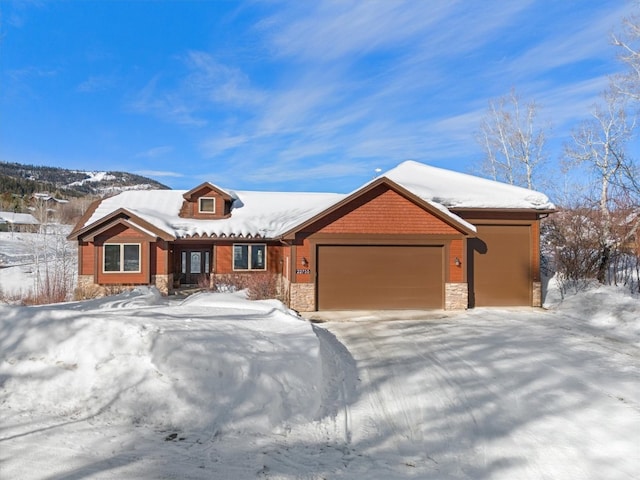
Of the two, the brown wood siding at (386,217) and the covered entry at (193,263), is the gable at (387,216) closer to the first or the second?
the brown wood siding at (386,217)

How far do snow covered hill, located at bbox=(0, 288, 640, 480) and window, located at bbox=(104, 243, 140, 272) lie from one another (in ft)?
38.4

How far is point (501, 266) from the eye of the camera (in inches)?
575

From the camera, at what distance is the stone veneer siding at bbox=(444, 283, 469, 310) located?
13.8 m

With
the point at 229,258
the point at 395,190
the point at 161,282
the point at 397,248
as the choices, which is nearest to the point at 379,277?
the point at 397,248

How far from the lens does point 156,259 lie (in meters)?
17.8

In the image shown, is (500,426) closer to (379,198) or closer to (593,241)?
(379,198)

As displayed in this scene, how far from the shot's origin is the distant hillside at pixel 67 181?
92.4 meters

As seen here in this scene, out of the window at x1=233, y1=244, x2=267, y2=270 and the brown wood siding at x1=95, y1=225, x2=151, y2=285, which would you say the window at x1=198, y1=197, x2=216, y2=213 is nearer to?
the window at x1=233, y1=244, x2=267, y2=270

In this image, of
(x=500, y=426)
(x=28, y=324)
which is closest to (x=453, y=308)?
(x=500, y=426)

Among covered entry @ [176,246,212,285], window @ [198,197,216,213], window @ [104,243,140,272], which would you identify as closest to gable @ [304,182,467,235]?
covered entry @ [176,246,212,285]

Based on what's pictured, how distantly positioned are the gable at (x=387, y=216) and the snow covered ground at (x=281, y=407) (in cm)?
639

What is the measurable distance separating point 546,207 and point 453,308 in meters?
5.08

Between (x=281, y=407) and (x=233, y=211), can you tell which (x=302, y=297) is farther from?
(x=233, y=211)

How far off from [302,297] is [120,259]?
369 inches
